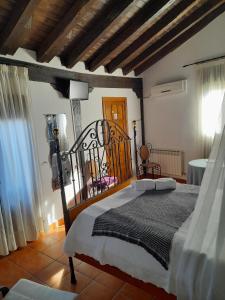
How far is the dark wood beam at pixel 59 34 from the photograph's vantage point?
2.28 meters

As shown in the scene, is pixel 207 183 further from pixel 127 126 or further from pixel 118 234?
pixel 127 126

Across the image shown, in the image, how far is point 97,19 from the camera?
2766 mm

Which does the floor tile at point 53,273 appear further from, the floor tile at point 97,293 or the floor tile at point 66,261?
the floor tile at point 97,293

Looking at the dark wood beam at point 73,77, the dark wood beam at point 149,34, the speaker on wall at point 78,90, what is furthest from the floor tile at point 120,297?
the dark wood beam at point 149,34

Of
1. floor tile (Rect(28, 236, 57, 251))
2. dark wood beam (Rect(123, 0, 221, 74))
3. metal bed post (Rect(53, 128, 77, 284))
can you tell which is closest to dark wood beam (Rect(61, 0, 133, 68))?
dark wood beam (Rect(123, 0, 221, 74))

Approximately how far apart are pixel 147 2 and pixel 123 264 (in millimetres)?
3071

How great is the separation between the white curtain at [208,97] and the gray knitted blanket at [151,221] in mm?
2242

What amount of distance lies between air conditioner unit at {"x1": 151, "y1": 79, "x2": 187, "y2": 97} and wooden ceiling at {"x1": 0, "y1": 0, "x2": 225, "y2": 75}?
723 mm

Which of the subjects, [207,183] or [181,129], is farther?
[181,129]

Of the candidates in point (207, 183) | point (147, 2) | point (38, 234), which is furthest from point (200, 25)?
point (38, 234)

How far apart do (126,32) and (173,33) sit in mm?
1080

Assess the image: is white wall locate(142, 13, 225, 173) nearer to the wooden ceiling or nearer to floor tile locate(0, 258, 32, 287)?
the wooden ceiling

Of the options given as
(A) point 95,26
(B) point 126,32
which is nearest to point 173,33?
(B) point 126,32

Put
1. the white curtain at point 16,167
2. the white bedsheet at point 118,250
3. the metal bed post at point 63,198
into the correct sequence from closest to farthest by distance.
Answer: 1. the white bedsheet at point 118,250
2. the metal bed post at point 63,198
3. the white curtain at point 16,167
